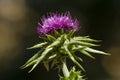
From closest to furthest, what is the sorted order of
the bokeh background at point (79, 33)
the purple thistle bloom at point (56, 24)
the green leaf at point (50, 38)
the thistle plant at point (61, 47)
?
1. the thistle plant at point (61, 47)
2. the green leaf at point (50, 38)
3. the purple thistle bloom at point (56, 24)
4. the bokeh background at point (79, 33)

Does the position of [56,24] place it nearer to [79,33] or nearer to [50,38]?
[50,38]

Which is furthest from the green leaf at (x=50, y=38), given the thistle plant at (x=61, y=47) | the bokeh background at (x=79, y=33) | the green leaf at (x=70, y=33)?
the bokeh background at (x=79, y=33)

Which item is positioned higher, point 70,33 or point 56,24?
point 56,24

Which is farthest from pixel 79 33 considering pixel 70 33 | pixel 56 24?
pixel 70 33

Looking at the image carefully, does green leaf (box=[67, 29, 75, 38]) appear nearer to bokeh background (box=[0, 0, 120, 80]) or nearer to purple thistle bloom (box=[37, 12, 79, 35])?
purple thistle bloom (box=[37, 12, 79, 35])

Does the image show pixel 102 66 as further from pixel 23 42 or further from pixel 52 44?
pixel 52 44

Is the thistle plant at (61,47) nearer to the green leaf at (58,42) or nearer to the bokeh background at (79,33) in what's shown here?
the green leaf at (58,42)
